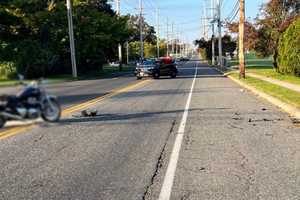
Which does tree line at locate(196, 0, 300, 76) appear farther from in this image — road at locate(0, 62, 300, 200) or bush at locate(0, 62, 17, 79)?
bush at locate(0, 62, 17, 79)

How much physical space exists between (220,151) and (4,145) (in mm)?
5204

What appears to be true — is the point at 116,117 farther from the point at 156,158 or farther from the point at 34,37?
the point at 34,37

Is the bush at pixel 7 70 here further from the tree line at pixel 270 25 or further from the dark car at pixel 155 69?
the tree line at pixel 270 25

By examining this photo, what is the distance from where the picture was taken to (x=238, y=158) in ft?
38.9

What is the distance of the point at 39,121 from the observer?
160 cm

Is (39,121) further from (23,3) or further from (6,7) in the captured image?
(23,3)

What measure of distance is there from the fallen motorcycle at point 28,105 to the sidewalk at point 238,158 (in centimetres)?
708

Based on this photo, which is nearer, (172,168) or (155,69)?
(172,168)

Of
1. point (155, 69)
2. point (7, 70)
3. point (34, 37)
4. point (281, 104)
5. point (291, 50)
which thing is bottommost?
point (281, 104)

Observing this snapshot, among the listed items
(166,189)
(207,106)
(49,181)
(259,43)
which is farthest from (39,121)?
(259,43)

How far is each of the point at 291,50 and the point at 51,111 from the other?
38396 millimetres

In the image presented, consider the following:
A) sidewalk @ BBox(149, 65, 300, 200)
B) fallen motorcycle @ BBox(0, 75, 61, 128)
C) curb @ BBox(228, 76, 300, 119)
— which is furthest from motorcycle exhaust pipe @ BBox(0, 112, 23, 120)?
curb @ BBox(228, 76, 300, 119)

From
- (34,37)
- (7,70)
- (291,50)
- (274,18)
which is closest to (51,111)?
(7,70)

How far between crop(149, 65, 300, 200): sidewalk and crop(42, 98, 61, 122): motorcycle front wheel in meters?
7.04
